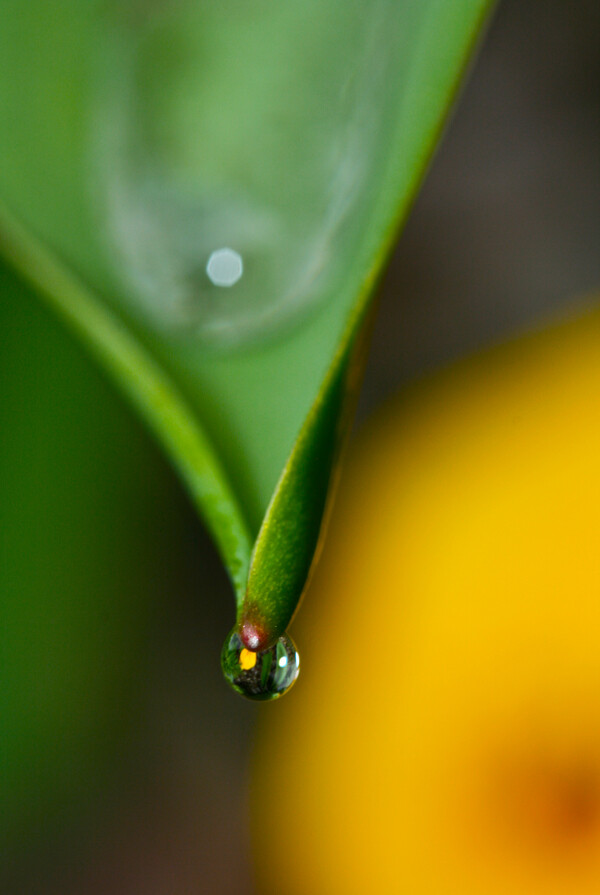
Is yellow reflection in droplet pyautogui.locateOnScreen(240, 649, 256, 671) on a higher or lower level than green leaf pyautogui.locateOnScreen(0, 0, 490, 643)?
lower

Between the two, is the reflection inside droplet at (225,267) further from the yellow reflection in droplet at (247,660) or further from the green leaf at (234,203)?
the yellow reflection in droplet at (247,660)

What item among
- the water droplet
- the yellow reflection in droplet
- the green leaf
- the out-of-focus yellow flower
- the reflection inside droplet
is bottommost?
the out-of-focus yellow flower

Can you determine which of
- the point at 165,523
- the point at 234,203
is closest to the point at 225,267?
the point at 234,203

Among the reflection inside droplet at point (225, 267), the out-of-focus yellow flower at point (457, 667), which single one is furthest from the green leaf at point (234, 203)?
the out-of-focus yellow flower at point (457, 667)

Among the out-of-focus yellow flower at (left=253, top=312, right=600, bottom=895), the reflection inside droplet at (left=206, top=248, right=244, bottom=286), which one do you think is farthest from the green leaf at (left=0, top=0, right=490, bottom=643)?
the out-of-focus yellow flower at (left=253, top=312, right=600, bottom=895)

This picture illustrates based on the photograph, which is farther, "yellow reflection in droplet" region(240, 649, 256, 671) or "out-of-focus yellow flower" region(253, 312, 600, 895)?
"out-of-focus yellow flower" region(253, 312, 600, 895)

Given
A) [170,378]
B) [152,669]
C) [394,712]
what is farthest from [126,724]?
[170,378]

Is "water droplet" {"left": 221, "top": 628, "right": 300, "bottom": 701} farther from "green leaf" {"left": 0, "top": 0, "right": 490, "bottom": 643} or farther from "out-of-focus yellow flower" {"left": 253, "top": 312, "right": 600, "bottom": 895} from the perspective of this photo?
"out-of-focus yellow flower" {"left": 253, "top": 312, "right": 600, "bottom": 895}

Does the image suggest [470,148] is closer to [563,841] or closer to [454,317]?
[454,317]
